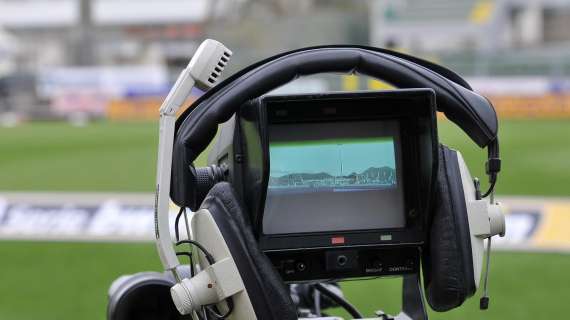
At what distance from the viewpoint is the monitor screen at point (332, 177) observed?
9.48 ft

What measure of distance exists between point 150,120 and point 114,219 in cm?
2352

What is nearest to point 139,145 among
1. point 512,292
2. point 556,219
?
point 556,219

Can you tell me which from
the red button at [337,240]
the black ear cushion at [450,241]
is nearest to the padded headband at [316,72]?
the black ear cushion at [450,241]

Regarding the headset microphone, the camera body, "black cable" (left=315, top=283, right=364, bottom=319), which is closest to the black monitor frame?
the camera body

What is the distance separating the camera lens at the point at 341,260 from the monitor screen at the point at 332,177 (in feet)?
0.30

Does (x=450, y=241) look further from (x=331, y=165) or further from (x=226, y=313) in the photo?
(x=226, y=313)

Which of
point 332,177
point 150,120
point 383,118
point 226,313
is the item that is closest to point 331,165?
point 332,177

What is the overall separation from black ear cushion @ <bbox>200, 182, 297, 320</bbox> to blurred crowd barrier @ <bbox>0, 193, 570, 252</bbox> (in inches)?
232

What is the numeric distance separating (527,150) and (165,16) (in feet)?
163

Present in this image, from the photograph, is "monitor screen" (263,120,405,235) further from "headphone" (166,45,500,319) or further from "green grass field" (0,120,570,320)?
"green grass field" (0,120,570,320)

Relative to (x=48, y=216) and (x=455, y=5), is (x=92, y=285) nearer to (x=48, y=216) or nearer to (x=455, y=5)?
(x=48, y=216)

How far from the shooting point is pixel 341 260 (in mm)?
2951

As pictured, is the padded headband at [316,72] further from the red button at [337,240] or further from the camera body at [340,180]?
the red button at [337,240]

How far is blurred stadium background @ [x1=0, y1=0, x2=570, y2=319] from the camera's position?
7568 mm
